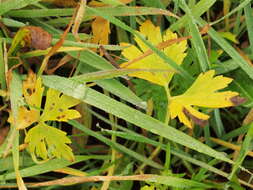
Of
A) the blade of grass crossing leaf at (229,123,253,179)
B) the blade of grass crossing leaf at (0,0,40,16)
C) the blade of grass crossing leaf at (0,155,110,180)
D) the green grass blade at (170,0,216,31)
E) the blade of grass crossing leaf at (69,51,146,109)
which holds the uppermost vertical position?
the blade of grass crossing leaf at (0,0,40,16)

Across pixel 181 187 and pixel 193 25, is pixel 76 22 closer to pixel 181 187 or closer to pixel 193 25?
pixel 193 25

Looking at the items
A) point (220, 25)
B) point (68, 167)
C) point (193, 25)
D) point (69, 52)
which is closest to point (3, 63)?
point (69, 52)

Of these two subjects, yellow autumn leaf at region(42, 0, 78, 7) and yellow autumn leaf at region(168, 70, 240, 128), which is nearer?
yellow autumn leaf at region(168, 70, 240, 128)

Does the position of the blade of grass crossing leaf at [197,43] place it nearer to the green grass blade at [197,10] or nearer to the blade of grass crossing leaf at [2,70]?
the green grass blade at [197,10]

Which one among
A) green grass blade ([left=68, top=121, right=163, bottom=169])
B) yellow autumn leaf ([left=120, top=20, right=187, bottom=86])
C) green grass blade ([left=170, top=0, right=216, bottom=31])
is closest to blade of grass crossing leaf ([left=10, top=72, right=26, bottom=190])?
green grass blade ([left=68, top=121, right=163, bottom=169])

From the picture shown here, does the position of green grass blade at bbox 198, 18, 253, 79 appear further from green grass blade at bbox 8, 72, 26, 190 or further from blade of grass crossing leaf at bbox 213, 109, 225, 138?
green grass blade at bbox 8, 72, 26, 190

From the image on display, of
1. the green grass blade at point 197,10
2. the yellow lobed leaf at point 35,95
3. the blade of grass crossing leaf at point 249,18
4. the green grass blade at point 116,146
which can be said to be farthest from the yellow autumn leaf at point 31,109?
the blade of grass crossing leaf at point 249,18

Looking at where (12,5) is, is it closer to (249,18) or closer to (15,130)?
(15,130)
